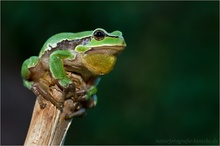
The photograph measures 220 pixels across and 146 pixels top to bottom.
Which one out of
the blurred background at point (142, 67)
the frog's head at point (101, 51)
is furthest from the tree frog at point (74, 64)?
the blurred background at point (142, 67)

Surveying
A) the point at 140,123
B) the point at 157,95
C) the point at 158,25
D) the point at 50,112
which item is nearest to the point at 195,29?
the point at 158,25

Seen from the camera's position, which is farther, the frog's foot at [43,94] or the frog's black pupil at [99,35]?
the frog's black pupil at [99,35]

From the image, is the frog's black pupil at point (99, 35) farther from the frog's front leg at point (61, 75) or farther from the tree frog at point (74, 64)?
the frog's front leg at point (61, 75)

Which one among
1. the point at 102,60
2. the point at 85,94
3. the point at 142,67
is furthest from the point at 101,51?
the point at 142,67

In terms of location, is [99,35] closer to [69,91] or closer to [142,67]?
[69,91]

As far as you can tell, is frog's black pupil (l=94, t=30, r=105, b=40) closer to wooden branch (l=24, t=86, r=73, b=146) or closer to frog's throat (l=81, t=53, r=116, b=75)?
frog's throat (l=81, t=53, r=116, b=75)

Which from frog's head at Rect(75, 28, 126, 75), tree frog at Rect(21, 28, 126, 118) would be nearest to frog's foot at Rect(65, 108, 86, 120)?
tree frog at Rect(21, 28, 126, 118)

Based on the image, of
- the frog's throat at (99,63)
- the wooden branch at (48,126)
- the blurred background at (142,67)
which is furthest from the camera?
the blurred background at (142,67)

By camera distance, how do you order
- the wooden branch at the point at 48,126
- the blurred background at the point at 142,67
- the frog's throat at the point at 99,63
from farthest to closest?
the blurred background at the point at 142,67 → the frog's throat at the point at 99,63 → the wooden branch at the point at 48,126

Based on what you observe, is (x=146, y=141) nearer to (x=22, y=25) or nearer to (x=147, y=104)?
(x=147, y=104)
